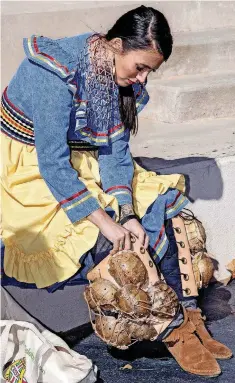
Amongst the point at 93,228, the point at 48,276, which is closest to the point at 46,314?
the point at 48,276

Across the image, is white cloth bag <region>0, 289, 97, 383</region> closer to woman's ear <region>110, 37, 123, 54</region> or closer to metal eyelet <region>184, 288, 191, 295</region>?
metal eyelet <region>184, 288, 191, 295</region>

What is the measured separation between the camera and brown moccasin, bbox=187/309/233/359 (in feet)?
11.9

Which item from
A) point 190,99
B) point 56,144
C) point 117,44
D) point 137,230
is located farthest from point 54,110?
point 190,99

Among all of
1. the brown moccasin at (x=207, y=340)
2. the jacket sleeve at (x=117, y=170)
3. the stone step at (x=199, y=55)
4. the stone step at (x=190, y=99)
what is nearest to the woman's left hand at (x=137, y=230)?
the jacket sleeve at (x=117, y=170)

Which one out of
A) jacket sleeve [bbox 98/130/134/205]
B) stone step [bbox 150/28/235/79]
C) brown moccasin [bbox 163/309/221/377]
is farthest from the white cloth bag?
stone step [bbox 150/28/235/79]

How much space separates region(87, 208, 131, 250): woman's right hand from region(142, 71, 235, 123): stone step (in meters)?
2.35

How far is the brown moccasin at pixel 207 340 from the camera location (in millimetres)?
3637

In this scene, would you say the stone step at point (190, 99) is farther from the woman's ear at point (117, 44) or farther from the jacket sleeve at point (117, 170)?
the woman's ear at point (117, 44)

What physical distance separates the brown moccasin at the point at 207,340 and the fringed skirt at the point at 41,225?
1.09 ft

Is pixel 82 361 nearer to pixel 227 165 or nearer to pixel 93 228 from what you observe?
pixel 93 228

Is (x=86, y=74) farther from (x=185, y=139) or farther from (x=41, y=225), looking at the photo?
(x=185, y=139)

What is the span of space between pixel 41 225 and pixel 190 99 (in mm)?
2482

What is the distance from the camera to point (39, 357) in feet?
10.6

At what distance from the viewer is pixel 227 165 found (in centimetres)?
434
